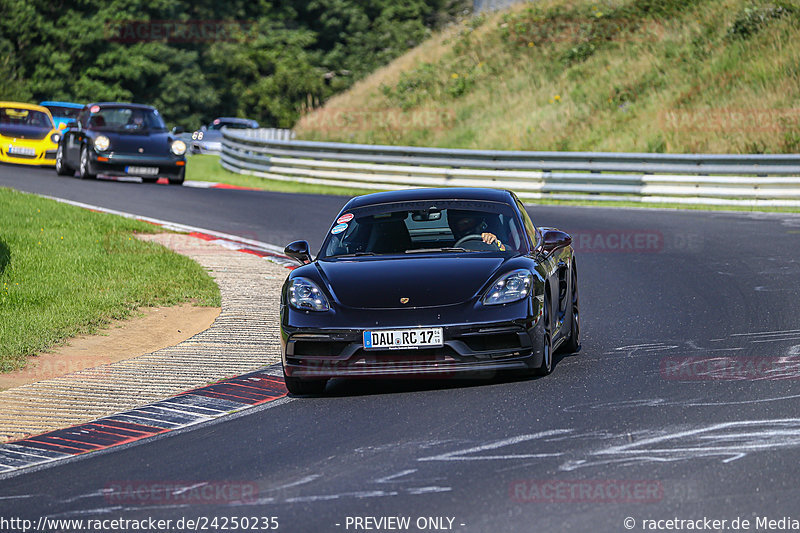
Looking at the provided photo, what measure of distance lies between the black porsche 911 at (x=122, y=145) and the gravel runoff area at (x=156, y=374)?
13323 mm

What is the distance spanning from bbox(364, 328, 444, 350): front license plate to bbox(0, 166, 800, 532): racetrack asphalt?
36cm

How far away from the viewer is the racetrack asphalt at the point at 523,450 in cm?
536

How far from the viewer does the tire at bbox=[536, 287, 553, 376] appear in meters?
8.20

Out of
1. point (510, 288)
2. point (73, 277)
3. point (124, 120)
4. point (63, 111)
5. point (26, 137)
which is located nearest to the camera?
point (510, 288)

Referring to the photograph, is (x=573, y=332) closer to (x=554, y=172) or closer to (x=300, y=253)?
(x=300, y=253)

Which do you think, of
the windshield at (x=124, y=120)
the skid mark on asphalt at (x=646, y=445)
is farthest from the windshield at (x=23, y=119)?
the skid mark on asphalt at (x=646, y=445)

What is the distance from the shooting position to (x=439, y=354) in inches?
310

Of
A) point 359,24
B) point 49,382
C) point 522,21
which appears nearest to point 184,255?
point 49,382

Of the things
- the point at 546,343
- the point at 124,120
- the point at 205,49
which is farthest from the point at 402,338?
the point at 205,49

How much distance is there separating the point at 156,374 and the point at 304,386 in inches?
57.0

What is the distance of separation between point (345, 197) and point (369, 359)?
650 inches

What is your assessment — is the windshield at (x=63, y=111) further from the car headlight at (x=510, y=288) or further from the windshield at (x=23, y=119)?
the car headlight at (x=510, y=288)

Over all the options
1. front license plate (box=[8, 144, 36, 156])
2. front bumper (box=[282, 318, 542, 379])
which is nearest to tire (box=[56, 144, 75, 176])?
front license plate (box=[8, 144, 36, 156])

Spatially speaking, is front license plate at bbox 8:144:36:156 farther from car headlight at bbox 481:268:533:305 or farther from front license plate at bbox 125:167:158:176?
car headlight at bbox 481:268:533:305
